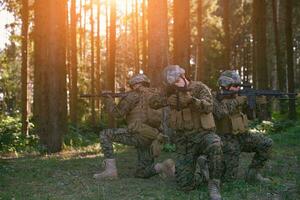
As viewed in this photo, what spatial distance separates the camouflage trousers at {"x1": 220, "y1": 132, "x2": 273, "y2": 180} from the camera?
7793 mm

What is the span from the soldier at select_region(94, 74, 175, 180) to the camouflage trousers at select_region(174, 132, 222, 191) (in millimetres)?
981

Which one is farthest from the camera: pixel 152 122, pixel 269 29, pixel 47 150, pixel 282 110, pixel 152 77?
pixel 269 29

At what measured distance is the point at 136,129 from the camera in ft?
27.6

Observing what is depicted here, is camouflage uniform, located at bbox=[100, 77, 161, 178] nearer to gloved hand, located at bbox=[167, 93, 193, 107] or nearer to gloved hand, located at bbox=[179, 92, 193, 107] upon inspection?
gloved hand, located at bbox=[167, 93, 193, 107]

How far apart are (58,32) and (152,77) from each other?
2826 mm

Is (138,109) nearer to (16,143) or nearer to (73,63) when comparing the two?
(16,143)

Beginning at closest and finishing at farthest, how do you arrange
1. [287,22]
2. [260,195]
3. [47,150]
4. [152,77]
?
[260,195]
[152,77]
[47,150]
[287,22]

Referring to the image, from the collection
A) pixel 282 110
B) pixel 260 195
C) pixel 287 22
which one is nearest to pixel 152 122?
pixel 260 195

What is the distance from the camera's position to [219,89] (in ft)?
25.7

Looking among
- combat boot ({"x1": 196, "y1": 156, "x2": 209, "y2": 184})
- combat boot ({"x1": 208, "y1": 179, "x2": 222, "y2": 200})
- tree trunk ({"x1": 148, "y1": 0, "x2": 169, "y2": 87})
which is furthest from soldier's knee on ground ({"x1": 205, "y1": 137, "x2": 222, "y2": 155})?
tree trunk ({"x1": 148, "y1": 0, "x2": 169, "y2": 87})

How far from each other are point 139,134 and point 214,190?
6.95ft

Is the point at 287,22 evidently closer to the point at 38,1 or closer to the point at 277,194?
the point at 38,1

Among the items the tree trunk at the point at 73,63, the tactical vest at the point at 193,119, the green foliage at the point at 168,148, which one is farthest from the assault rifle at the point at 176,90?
the tree trunk at the point at 73,63

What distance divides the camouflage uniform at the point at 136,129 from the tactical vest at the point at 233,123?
123 cm
